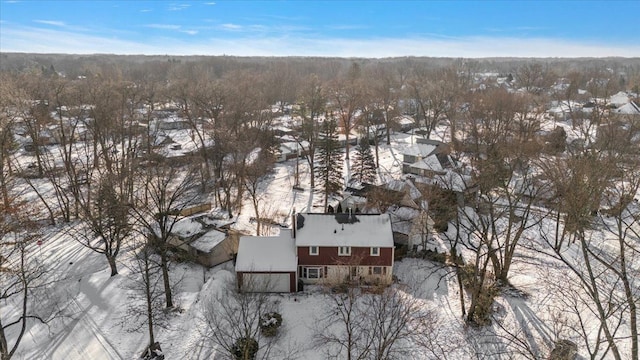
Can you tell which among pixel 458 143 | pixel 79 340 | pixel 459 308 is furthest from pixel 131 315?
pixel 458 143

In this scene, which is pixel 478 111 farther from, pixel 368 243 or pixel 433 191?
pixel 368 243

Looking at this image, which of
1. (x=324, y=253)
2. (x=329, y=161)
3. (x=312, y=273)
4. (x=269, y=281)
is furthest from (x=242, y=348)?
(x=329, y=161)

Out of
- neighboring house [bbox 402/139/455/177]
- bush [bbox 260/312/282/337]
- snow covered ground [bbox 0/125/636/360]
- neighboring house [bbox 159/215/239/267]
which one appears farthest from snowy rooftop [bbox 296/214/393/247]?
neighboring house [bbox 402/139/455/177]

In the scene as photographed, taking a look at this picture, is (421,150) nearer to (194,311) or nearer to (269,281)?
(269,281)

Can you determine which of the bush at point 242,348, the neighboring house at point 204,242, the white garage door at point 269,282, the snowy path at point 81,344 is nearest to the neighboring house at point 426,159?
the neighboring house at point 204,242

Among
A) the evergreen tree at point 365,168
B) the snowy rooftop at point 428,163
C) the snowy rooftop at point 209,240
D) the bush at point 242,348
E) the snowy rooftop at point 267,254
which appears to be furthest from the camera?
the snowy rooftop at point 428,163

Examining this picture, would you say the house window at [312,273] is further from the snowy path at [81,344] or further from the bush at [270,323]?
the snowy path at [81,344]

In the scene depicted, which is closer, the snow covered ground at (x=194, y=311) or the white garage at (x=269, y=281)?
the snow covered ground at (x=194, y=311)

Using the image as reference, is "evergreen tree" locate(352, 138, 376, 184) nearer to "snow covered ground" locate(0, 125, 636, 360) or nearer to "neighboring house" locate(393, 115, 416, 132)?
"snow covered ground" locate(0, 125, 636, 360)
